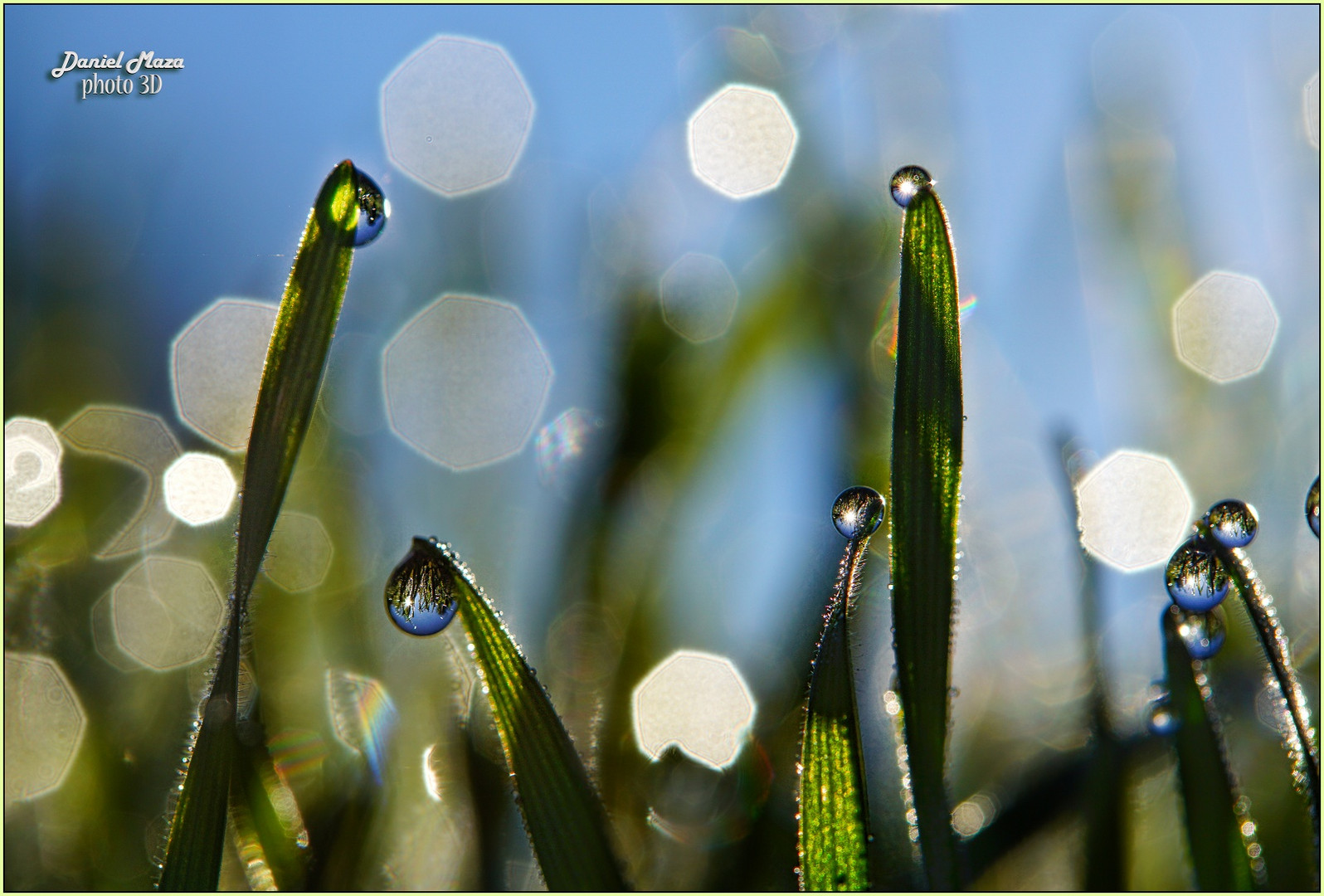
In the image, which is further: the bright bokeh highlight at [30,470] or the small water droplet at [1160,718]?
the bright bokeh highlight at [30,470]

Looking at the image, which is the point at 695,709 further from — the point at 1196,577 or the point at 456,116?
the point at 456,116

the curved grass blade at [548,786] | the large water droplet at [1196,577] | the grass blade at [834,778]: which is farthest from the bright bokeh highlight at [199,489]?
the large water droplet at [1196,577]

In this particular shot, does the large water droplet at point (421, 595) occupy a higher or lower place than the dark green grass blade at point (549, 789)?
higher

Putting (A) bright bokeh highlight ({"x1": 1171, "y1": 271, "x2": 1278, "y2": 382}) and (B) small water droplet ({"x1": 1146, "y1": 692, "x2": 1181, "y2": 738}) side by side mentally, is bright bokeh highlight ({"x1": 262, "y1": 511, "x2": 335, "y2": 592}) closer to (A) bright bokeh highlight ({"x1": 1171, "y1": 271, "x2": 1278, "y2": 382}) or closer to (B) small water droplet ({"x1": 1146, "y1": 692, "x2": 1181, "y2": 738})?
(B) small water droplet ({"x1": 1146, "y1": 692, "x2": 1181, "y2": 738})

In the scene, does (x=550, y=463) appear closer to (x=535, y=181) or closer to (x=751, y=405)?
(x=751, y=405)

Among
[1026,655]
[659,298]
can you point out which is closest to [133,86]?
[659,298]

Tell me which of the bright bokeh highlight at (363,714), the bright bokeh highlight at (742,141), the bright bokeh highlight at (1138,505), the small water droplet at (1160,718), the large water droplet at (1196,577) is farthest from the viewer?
the bright bokeh highlight at (742,141)

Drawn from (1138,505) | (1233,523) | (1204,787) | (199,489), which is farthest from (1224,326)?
(199,489)

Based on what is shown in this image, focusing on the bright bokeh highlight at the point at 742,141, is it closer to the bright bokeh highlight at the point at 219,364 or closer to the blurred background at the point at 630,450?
the blurred background at the point at 630,450
